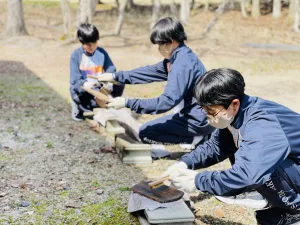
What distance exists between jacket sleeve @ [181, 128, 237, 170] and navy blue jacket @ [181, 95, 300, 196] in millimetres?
307

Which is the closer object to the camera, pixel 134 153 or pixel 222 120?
pixel 222 120

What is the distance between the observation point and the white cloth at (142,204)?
11.1 ft

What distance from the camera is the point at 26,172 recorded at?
4543mm

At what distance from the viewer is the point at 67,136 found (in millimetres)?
5828

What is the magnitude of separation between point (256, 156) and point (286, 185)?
45 centimetres

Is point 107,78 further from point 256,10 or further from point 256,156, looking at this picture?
point 256,10

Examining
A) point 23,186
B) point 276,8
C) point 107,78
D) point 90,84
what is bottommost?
point 276,8

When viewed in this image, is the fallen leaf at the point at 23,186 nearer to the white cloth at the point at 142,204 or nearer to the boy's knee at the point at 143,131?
the white cloth at the point at 142,204

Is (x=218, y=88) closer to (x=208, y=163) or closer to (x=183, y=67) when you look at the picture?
(x=208, y=163)

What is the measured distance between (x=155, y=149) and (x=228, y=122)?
99.5 inches

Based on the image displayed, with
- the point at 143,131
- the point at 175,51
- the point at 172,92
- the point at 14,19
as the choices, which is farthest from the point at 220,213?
the point at 14,19

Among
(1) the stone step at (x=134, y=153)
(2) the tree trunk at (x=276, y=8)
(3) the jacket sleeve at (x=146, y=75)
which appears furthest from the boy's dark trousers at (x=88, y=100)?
(2) the tree trunk at (x=276, y=8)

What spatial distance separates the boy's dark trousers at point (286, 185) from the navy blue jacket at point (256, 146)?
7cm

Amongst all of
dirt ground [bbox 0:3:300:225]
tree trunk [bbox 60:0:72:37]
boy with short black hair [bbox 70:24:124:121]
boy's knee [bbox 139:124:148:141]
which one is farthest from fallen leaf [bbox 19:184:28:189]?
tree trunk [bbox 60:0:72:37]
